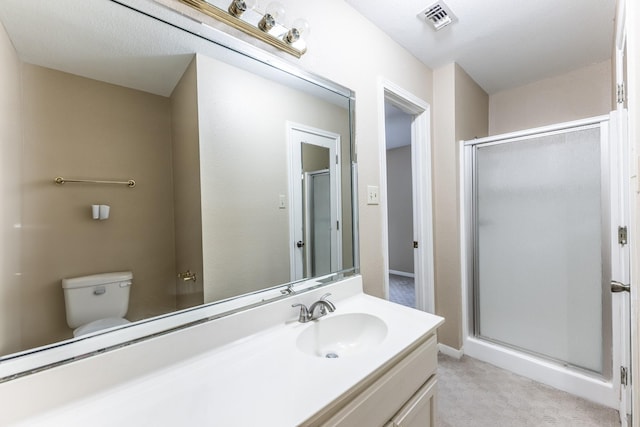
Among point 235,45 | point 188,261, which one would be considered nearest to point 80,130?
point 188,261

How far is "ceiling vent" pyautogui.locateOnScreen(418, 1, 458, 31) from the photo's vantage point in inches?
59.0

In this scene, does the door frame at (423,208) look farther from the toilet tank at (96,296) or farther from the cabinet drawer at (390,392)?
the toilet tank at (96,296)

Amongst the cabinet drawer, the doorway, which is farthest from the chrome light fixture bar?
the doorway

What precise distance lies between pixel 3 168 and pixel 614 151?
271 centimetres

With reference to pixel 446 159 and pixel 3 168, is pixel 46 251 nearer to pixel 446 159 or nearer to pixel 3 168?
pixel 3 168

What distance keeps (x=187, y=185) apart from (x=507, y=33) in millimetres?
2193

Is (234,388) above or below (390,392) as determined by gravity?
above

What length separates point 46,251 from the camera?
2.22 feet

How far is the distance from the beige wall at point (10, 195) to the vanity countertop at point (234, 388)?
0.76ft

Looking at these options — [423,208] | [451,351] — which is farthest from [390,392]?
[451,351]

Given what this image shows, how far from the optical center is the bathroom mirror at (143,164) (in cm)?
66

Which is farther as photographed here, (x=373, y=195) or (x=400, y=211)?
(x=400, y=211)

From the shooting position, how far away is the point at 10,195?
2.11 ft

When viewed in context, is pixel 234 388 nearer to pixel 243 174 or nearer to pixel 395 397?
pixel 395 397
